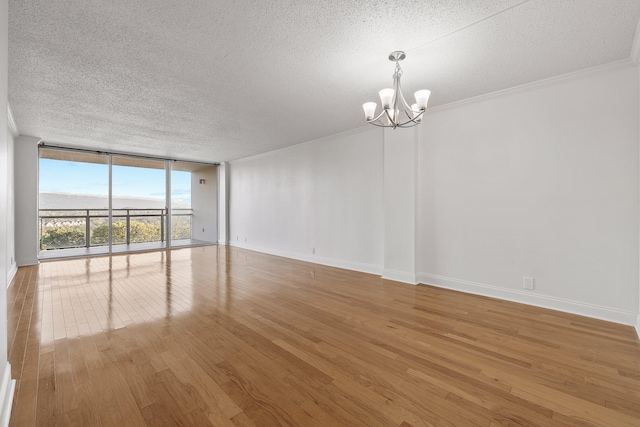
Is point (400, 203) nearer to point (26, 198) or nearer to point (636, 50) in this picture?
point (636, 50)

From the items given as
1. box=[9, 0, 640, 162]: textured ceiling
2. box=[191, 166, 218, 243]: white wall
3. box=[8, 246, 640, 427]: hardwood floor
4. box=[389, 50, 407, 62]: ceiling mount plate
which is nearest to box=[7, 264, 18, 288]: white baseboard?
box=[8, 246, 640, 427]: hardwood floor

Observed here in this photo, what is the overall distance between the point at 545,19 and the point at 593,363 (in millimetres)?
2553

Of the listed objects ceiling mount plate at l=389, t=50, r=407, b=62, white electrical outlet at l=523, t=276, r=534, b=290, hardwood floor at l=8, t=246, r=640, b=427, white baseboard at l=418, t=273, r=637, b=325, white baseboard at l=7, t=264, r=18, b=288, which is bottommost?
hardwood floor at l=8, t=246, r=640, b=427

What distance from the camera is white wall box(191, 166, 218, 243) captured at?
8.79 m

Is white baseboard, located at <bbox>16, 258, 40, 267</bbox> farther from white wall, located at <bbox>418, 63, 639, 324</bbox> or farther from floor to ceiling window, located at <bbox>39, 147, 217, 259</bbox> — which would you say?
white wall, located at <bbox>418, 63, 639, 324</bbox>

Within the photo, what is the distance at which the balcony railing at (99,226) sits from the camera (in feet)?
21.2

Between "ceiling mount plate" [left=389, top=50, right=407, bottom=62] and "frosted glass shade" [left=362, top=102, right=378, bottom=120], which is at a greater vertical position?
"ceiling mount plate" [left=389, top=50, right=407, bottom=62]

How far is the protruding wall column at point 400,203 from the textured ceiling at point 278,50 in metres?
0.73

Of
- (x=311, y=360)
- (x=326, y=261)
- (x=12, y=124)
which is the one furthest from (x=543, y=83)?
(x=12, y=124)

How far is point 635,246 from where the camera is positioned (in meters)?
2.63

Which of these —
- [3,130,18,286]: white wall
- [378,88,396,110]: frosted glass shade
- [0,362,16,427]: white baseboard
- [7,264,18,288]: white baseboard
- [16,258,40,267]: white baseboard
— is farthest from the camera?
[16,258,40,267]: white baseboard

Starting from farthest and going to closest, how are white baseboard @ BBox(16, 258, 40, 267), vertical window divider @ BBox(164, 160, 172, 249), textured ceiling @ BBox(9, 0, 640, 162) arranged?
vertical window divider @ BBox(164, 160, 172, 249) → white baseboard @ BBox(16, 258, 40, 267) → textured ceiling @ BBox(9, 0, 640, 162)

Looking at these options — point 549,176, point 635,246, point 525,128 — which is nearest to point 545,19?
point 525,128

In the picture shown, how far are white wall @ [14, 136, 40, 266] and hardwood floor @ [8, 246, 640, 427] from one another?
2.24m
